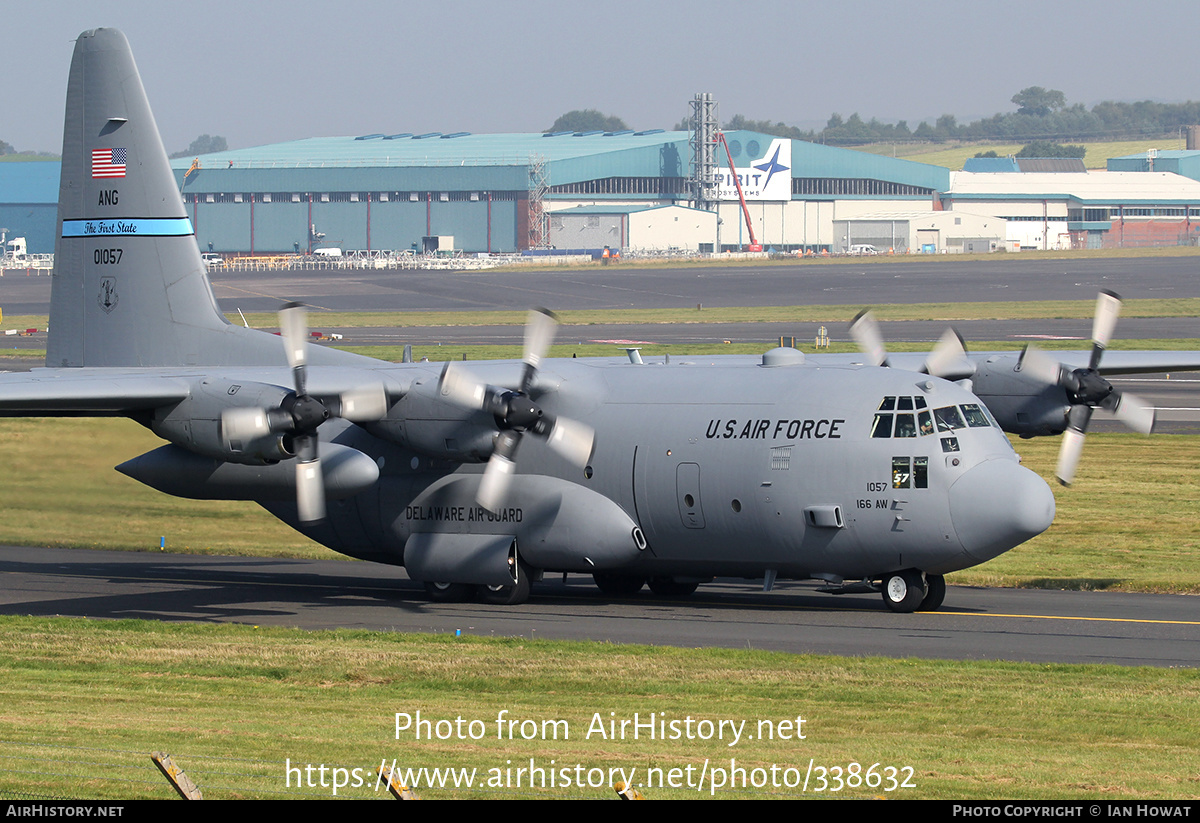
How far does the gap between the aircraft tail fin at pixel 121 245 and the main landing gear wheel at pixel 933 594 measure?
44.8ft

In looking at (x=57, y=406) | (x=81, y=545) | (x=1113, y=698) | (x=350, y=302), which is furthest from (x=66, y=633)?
(x=350, y=302)

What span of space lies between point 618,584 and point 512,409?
4.93 metres

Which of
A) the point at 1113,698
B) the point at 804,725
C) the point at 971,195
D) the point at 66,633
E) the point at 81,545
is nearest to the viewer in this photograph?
the point at 804,725

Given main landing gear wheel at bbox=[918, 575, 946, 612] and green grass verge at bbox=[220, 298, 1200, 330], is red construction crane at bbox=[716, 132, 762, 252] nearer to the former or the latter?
green grass verge at bbox=[220, 298, 1200, 330]

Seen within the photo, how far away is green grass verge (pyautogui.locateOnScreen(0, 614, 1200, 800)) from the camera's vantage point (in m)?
12.3

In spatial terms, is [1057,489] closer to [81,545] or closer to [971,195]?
[81,545]

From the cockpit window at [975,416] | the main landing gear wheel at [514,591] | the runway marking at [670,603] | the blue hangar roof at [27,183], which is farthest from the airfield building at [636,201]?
the cockpit window at [975,416]

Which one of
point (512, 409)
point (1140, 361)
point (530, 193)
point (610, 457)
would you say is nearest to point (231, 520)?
point (610, 457)

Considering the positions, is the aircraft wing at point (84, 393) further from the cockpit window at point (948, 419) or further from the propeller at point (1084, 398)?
the propeller at point (1084, 398)

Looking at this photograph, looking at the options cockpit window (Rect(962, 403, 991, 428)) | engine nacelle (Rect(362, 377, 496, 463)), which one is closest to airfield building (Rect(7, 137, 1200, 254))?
engine nacelle (Rect(362, 377, 496, 463))

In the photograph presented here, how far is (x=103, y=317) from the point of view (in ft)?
94.6

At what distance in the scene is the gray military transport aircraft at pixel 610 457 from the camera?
22.2m

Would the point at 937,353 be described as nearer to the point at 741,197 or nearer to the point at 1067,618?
the point at 1067,618
